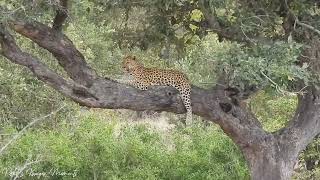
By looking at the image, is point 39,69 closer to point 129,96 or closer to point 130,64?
point 129,96

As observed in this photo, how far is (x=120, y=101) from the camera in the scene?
246 inches

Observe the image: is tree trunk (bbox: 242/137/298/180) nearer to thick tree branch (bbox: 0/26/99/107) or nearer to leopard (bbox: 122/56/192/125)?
leopard (bbox: 122/56/192/125)

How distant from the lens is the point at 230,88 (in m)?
6.62

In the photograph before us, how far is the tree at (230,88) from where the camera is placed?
5934 millimetres

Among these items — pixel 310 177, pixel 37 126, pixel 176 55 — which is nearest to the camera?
pixel 176 55

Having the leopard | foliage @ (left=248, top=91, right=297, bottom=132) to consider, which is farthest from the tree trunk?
foliage @ (left=248, top=91, right=297, bottom=132)

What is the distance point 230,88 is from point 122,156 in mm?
2145

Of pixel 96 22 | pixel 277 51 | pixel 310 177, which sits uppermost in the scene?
pixel 277 51

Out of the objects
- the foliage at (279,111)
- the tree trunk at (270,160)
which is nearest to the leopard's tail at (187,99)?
the tree trunk at (270,160)

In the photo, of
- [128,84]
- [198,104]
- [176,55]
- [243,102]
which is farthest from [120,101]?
[176,55]

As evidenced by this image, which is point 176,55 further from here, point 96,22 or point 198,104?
point 198,104

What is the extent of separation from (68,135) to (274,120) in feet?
10.1

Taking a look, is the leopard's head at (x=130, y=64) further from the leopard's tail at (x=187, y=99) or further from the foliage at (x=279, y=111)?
the foliage at (x=279, y=111)

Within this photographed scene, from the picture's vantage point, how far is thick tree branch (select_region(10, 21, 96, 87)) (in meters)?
5.83
